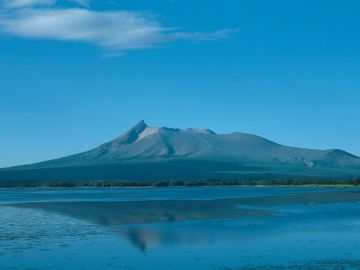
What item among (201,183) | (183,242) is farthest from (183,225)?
(201,183)

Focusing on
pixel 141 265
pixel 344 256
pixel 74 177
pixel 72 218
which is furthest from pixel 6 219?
pixel 74 177

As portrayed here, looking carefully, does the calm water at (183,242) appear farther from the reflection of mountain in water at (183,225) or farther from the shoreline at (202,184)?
the shoreline at (202,184)

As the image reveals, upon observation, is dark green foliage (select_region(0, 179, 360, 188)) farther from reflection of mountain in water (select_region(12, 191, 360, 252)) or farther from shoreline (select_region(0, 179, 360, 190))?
reflection of mountain in water (select_region(12, 191, 360, 252))

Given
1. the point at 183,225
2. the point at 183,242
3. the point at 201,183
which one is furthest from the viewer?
the point at 201,183

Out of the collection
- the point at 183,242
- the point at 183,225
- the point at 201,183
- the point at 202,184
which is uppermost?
the point at 201,183

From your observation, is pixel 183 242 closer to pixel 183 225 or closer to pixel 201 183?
pixel 183 225

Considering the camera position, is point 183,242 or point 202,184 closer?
point 183,242

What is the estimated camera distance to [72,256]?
2159cm

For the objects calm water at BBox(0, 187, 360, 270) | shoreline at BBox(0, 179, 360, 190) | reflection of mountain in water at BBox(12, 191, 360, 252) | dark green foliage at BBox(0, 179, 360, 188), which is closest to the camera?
calm water at BBox(0, 187, 360, 270)

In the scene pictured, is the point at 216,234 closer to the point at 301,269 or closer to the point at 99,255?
the point at 99,255

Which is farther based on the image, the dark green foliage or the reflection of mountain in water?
the dark green foliage

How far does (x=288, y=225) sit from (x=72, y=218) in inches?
496

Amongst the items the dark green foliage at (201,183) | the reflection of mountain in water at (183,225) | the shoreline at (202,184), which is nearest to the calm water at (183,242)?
the reflection of mountain in water at (183,225)

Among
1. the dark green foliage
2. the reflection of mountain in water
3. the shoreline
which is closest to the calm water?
the reflection of mountain in water
